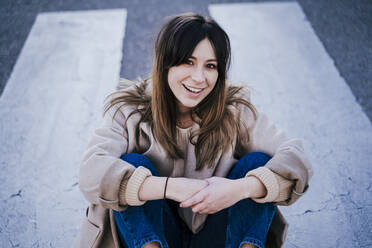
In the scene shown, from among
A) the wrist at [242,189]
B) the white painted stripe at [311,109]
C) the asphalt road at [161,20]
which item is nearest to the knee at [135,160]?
the wrist at [242,189]

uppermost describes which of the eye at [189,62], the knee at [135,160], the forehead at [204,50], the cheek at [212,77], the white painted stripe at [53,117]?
the forehead at [204,50]

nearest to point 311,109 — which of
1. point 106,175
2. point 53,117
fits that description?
point 106,175

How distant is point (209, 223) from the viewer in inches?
50.3

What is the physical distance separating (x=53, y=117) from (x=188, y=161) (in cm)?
122

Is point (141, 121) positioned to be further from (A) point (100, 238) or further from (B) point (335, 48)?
(B) point (335, 48)

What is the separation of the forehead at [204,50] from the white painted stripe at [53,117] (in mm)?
1040

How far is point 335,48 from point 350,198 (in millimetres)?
1417

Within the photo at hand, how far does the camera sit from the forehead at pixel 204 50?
1.10 meters

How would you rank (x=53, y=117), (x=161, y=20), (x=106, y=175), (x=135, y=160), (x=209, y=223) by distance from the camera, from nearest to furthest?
(x=106, y=175), (x=135, y=160), (x=209, y=223), (x=53, y=117), (x=161, y=20)

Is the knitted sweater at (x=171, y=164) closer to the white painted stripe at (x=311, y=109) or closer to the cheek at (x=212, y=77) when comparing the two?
the cheek at (x=212, y=77)

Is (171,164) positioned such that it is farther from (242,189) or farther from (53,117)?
(53,117)

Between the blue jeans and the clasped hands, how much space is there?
3.4 inches

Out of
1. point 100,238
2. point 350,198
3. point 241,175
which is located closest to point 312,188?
point 350,198

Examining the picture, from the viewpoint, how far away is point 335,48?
2.57 meters
